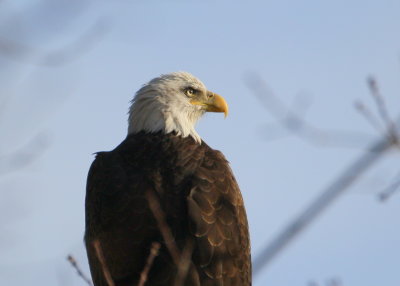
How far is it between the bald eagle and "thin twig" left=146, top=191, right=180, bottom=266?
0.03 ft

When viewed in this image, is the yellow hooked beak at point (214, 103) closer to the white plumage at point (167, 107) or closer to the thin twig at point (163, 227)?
the white plumage at point (167, 107)

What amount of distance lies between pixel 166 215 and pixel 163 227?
303 mm

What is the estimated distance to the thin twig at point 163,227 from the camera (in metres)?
4.94

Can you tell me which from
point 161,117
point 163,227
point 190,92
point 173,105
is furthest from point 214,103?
point 163,227

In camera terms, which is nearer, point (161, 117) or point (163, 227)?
point (163, 227)

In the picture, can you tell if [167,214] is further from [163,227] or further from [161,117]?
[161,117]

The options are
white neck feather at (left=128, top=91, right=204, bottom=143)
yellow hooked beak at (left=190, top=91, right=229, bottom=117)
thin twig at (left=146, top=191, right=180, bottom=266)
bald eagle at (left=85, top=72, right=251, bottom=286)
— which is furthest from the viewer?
yellow hooked beak at (left=190, top=91, right=229, bottom=117)

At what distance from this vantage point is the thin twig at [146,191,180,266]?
4.94 m

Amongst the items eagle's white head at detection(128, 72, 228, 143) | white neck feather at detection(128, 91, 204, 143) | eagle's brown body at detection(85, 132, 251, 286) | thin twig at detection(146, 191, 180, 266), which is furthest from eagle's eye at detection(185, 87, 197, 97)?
thin twig at detection(146, 191, 180, 266)

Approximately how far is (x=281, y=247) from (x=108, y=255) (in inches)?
141

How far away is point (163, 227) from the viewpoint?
16.6 feet

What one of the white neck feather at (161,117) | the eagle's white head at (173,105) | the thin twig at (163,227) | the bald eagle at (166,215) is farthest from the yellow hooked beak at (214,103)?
the thin twig at (163,227)

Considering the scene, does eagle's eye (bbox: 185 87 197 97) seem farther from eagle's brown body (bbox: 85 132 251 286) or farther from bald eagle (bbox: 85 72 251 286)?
eagle's brown body (bbox: 85 132 251 286)

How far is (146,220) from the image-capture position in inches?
210
